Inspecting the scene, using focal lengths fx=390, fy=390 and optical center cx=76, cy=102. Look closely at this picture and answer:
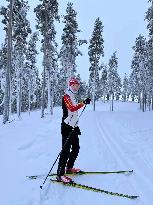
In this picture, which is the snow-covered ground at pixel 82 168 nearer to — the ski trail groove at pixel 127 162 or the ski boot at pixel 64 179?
the ski trail groove at pixel 127 162

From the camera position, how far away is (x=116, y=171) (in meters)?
9.15

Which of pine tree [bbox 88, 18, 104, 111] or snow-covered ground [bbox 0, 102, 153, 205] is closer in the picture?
snow-covered ground [bbox 0, 102, 153, 205]

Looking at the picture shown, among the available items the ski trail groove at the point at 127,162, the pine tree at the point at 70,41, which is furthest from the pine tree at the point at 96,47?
the ski trail groove at the point at 127,162

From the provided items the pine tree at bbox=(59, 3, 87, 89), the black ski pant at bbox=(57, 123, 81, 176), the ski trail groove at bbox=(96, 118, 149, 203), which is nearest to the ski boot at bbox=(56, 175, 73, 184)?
the black ski pant at bbox=(57, 123, 81, 176)

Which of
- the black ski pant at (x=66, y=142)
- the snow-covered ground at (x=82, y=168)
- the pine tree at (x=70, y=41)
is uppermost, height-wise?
the pine tree at (x=70, y=41)

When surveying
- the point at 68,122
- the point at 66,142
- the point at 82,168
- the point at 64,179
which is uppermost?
the point at 68,122

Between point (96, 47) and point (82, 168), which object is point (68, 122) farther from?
point (96, 47)

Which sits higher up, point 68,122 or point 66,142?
point 68,122

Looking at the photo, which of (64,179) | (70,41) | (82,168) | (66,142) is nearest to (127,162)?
(82,168)

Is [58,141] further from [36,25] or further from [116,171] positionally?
[36,25]

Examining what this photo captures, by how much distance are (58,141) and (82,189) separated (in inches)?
288

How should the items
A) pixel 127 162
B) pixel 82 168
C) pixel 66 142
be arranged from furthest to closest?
1. pixel 127 162
2. pixel 82 168
3. pixel 66 142

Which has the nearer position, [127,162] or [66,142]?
[66,142]

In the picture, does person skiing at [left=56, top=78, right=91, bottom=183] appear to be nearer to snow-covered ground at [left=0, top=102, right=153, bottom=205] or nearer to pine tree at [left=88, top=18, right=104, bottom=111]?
snow-covered ground at [left=0, top=102, right=153, bottom=205]
